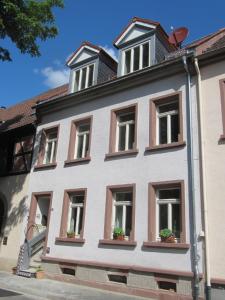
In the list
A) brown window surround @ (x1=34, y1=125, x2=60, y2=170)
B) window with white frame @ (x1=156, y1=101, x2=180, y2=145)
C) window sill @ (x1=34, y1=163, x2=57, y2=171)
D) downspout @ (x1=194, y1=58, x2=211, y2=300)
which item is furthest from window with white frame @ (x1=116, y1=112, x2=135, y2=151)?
brown window surround @ (x1=34, y1=125, x2=60, y2=170)

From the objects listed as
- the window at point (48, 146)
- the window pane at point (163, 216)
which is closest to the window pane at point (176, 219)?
the window pane at point (163, 216)

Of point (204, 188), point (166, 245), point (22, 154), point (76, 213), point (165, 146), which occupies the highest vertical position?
point (22, 154)

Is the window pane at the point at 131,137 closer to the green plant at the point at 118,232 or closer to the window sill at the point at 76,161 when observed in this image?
the window sill at the point at 76,161

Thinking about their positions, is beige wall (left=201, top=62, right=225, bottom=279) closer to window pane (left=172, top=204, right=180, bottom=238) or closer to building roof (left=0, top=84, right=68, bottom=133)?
window pane (left=172, top=204, right=180, bottom=238)

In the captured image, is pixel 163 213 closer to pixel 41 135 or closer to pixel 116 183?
pixel 116 183

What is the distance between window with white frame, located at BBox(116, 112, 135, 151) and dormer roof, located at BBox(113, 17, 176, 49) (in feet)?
11.4

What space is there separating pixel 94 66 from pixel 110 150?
15.9ft

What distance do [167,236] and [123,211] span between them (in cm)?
220

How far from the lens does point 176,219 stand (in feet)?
37.8

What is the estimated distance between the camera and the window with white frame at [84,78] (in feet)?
Result: 54.8

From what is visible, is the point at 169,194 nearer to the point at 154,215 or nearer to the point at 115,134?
the point at 154,215

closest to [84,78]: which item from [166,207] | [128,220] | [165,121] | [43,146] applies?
[43,146]

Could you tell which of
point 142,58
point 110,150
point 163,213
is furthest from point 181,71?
point 163,213

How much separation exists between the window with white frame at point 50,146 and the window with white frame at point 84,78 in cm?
239
